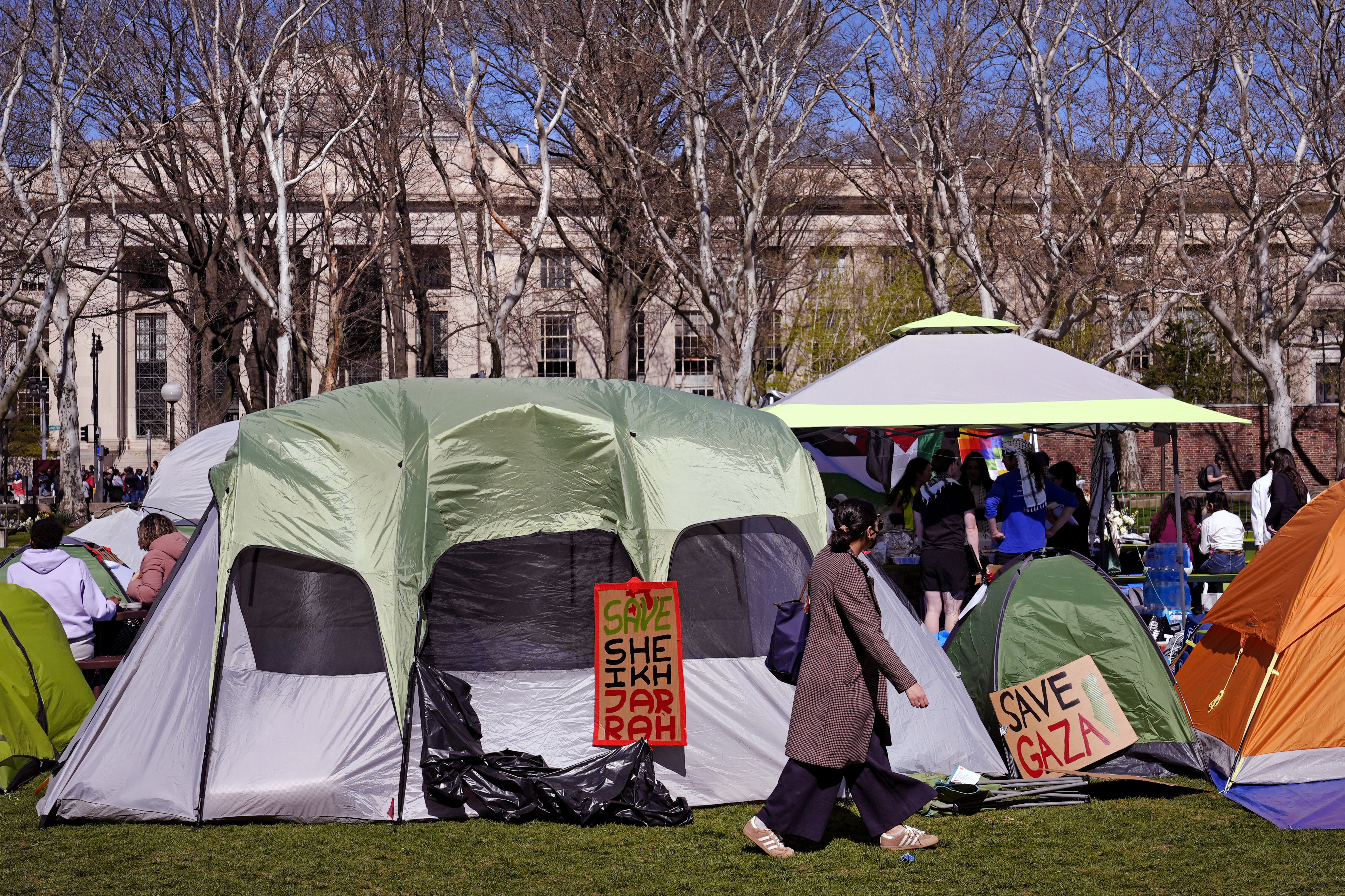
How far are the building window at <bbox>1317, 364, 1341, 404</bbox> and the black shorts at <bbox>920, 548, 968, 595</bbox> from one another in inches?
1348

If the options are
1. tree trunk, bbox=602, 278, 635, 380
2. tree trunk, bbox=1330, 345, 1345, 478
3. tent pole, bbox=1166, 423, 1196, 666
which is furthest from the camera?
tree trunk, bbox=1330, 345, 1345, 478

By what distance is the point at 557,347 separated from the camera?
137ft

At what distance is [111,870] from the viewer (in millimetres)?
5730

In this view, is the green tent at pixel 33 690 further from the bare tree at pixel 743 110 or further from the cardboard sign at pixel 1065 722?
the bare tree at pixel 743 110

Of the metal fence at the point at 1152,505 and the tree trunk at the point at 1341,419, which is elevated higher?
the tree trunk at the point at 1341,419

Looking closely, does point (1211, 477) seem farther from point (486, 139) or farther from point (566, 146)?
point (566, 146)

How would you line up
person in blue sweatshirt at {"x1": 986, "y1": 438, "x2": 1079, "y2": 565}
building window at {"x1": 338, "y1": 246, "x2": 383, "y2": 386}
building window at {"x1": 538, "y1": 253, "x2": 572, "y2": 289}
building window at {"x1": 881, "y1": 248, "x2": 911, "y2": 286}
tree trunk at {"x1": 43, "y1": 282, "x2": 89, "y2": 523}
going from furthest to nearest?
building window at {"x1": 881, "y1": 248, "x2": 911, "y2": 286} → building window at {"x1": 538, "y1": 253, "x2": 572, "y2": 289} → building window at {"x1": 338, "y1": 246, "x2": 383, "y2": 386} → tree trunk at {"x1": 43, "y1": 282, "x2": 89, "y2": 523} → person in blue sweatshirt at {"x1": 986, "y1": 438, "x2": 1079, "y2": 565}

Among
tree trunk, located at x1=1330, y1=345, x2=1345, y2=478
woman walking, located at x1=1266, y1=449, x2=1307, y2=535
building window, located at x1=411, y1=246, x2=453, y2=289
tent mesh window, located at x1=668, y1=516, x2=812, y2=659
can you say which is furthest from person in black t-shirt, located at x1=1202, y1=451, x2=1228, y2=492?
tree trunk, located at x1=1330, y1=345, x2=1345, y2=478

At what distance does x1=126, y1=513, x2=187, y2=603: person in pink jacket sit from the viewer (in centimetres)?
923

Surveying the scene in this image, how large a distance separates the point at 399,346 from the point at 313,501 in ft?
66.8

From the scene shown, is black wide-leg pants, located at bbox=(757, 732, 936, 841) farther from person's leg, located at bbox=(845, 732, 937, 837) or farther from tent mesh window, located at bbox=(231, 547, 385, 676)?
tent mesh window, located at bbox=(231, 547, 385, 676)

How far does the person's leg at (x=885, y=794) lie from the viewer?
5.80 m

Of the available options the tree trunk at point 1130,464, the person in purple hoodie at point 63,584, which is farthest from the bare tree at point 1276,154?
the person in purple hoodie at point 63,584

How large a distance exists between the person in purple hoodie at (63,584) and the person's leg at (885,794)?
17.9 ft
